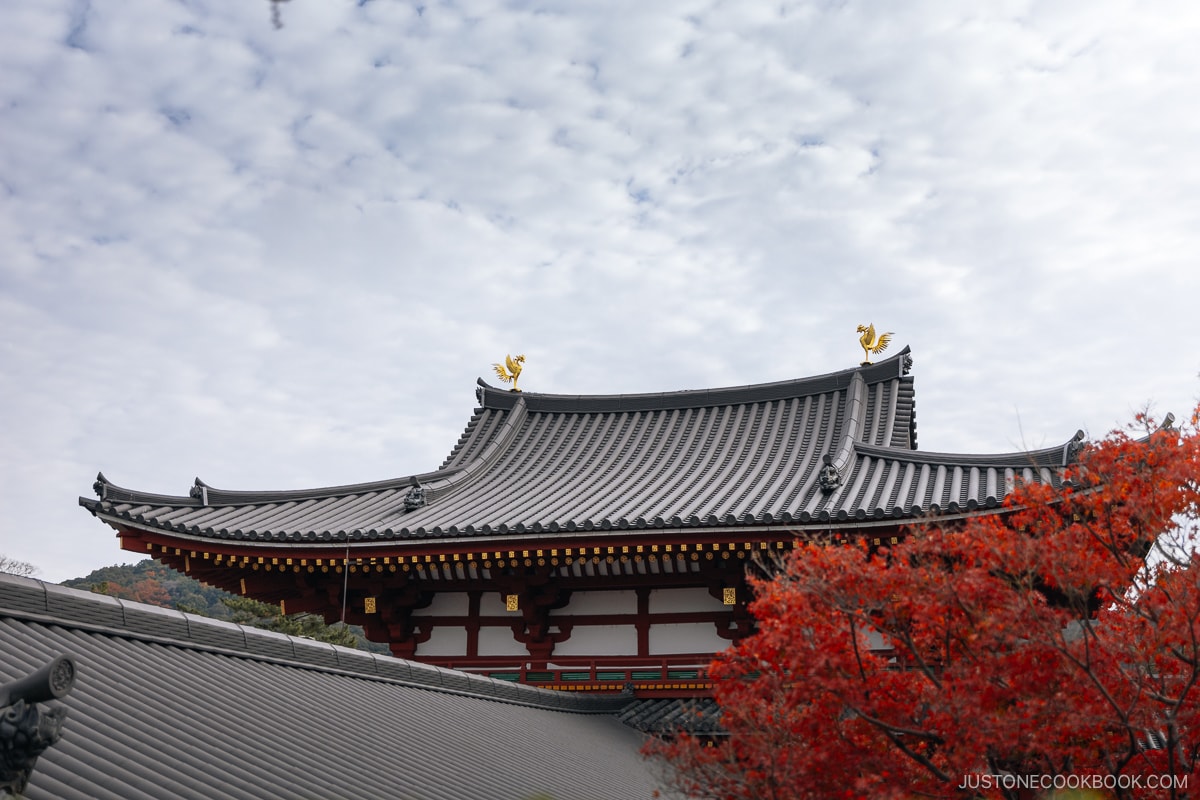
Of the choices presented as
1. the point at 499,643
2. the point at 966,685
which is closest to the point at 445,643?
the point at 499,643

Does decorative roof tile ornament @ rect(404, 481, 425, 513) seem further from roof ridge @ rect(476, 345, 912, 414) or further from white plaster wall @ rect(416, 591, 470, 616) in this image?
roof ridge @ rect(476, 345, 912, 414)

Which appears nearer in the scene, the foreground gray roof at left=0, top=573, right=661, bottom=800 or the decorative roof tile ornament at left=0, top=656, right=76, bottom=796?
the decorative roof tile ornament at left=0, top=656, right=76, bottom=796

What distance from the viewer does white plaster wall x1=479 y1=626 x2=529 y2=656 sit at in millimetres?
15797

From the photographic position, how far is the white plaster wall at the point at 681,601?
15.0 metres

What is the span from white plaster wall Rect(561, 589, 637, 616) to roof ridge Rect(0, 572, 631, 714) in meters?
2.70

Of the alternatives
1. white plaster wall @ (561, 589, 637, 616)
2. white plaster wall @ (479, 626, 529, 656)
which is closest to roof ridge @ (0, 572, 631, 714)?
white plaster wall @ (561, 589, 637, 616)

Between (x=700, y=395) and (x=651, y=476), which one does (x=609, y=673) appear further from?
(x=700, y=395)

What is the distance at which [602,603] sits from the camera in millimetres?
15539

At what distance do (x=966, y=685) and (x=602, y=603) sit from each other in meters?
9.22

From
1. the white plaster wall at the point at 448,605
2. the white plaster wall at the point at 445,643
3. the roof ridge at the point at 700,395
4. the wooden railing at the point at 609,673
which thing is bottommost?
the wooden railing at the point at 609,673

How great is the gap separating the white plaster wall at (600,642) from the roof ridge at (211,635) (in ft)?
8.16

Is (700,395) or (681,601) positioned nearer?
(681,601)

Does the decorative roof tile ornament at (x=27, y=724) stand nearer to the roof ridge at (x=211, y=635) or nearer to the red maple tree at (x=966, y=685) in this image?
the roof ridge at (x=211, y=635)

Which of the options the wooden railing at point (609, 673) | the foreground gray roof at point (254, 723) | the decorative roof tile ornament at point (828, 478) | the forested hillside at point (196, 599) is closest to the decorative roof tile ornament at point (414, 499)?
the wooden railing at point (609, 673)
